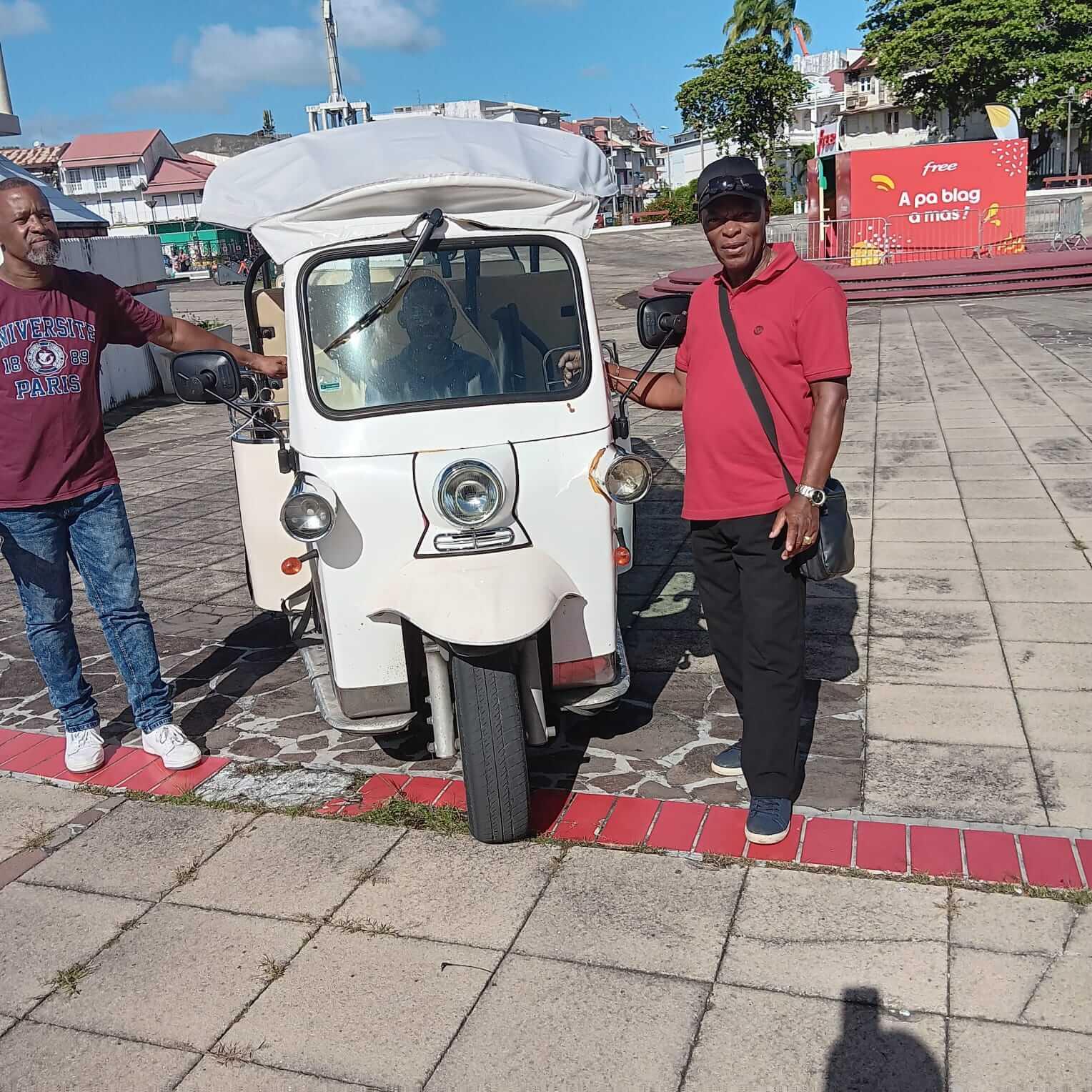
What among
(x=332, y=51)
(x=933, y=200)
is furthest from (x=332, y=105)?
(x=933, y=200)

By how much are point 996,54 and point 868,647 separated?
50874 mm

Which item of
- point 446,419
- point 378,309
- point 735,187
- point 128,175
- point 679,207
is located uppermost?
point 128,175

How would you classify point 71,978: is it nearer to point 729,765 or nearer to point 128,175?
point 729,765

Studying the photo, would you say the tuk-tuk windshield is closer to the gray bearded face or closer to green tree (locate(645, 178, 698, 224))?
the gray bearded face

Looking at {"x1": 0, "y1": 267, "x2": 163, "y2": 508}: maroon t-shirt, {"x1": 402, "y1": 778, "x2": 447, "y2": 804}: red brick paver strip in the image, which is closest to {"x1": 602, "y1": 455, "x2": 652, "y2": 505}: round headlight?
{"x1": 402, "y1": 778, "x2": 447, "y2": 804}: red brick paver strip

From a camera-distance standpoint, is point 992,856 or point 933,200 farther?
point 933,200

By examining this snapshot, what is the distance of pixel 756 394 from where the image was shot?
11.4ft

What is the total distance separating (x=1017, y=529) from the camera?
691 cm

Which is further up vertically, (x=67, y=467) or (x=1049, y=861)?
(x=67, y=467)

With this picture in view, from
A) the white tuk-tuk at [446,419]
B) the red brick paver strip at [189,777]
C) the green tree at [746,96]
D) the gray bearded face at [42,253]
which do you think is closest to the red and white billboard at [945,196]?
the white tuk-tuk at [446,419]

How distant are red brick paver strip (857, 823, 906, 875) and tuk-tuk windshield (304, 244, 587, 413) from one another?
6.06 feet

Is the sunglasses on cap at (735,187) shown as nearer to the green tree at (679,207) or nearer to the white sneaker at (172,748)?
the white sneaker at (172,748)

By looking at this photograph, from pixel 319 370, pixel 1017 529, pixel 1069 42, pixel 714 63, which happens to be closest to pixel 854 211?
pixel 1017 529

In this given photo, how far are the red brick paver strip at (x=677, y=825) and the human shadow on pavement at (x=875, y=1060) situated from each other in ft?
3.15
